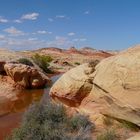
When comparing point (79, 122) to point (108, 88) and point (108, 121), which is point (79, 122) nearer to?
point (108, 121)

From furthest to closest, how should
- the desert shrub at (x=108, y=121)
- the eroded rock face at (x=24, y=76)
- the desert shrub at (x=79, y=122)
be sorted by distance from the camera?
the eroded rock face at (x=24, y=76)
the desert shrub at (x=108, y=121)
the desert shrub at (x=79, y=122)

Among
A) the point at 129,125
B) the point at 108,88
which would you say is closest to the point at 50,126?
the point at 108,88

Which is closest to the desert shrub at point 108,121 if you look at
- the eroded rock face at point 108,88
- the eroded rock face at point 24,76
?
the eroded rock face at point 108,88

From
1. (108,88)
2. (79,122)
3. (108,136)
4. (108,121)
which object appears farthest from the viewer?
(108,121)

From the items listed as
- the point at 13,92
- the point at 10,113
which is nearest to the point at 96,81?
the point at 10,113

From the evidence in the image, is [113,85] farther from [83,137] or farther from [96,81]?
[83,137]

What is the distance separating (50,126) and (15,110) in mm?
7447

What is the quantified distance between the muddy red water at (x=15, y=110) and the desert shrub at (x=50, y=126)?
61.6 inches

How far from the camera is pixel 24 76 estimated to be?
82.4 ft

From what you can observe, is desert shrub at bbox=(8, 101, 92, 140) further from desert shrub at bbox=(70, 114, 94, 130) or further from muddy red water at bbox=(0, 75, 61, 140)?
muddy red water at bbox=(0, 75, 61, 140)

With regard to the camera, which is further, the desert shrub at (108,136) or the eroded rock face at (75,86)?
the eroded rock face at (75,86)

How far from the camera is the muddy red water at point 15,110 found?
13827mm

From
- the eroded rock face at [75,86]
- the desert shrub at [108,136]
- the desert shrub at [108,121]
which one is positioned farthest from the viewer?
the eroded rock face at [75,86]

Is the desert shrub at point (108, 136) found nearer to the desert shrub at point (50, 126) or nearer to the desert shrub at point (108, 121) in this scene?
the desert shrub at point (50, 126)
